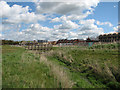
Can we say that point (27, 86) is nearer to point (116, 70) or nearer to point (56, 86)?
point (56, 86)

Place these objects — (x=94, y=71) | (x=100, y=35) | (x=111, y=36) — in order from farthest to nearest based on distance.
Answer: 1. (x=100, y=35)
2. (x=111, y=36)
3. (x=94, y=71)

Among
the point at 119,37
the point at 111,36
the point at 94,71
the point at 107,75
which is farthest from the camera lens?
the point at 111,36

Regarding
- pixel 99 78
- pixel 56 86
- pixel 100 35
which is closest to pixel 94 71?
pixel 99 78

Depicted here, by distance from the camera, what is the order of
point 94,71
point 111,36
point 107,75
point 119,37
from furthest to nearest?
1. point 111,36
2. point 119,37
3. point 94,71
4. point 107,75

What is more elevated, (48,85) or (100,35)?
(100,35)

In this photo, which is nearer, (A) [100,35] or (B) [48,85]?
(B) [48,85]

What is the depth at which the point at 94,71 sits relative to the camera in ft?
35.1

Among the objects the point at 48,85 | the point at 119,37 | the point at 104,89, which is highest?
the point at 119,37

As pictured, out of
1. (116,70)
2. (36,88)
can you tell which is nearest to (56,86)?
(36,88)

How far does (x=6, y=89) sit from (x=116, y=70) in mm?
8986

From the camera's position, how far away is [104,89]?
24.6 ft

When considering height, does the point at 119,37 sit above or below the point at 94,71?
above

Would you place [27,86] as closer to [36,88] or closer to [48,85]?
[36,88]

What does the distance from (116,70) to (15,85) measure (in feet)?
27.9
